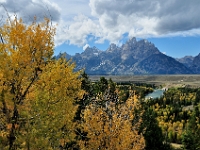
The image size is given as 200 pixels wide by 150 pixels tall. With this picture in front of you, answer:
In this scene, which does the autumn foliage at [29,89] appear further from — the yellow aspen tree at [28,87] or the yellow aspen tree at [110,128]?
the yellow aspen tree at [110,128]

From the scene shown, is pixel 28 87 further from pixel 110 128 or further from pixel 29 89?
pixel 110 128

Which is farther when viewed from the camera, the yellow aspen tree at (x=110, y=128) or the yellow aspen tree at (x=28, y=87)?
the yellow aspen tree at (x=110, y=128)

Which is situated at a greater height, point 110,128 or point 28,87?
point 28,87

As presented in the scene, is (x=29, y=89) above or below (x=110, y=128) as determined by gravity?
above

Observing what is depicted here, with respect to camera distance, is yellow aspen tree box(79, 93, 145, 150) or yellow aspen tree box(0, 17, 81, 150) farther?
yellow aspen tree box(79, 93, 145, 150)

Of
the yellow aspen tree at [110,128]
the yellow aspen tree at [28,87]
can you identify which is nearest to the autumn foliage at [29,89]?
the yellow aspen tree at [28,87]

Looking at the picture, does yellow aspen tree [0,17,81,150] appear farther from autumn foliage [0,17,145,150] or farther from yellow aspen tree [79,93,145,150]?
yellow aspen tree [79,93,145,150]

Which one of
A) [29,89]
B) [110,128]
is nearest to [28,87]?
[29,89]

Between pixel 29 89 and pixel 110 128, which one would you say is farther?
pixel 110 128

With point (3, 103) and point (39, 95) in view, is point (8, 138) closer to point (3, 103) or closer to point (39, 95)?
point (3, 103)

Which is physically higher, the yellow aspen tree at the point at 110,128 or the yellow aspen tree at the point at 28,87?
the yellow aspen tree at the point at 28,87

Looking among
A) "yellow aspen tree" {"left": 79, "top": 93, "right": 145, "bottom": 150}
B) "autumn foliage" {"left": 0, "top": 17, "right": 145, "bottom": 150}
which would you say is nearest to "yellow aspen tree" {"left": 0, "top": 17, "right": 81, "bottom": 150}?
"autumn foliage" {"left": 0, "top": 17, "right": 145, "bottom": 150}

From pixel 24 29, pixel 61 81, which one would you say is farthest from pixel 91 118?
pixel 24 29

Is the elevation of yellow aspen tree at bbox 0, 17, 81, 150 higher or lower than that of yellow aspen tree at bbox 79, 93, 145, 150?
higher
